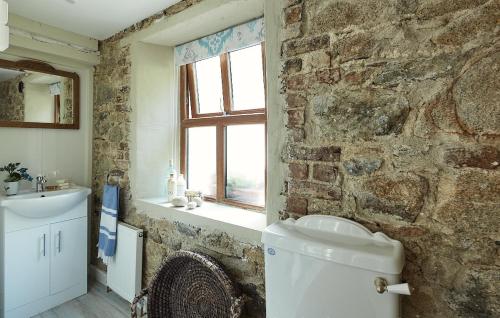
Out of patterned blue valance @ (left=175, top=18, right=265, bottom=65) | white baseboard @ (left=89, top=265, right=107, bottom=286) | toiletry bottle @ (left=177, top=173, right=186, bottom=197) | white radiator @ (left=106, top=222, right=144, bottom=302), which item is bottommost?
white baseboard @ (left=89, top=265, right=107, bottom=286)

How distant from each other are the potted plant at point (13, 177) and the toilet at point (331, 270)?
Result: 2205 millimetres

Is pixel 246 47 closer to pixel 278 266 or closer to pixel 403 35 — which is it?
pixel 403 35

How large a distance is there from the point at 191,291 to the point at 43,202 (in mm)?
1372

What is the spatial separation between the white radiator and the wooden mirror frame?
117cm

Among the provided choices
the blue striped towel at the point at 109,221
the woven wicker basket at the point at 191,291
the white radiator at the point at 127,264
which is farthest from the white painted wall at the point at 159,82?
the woven wicker basket at the point at 191,291

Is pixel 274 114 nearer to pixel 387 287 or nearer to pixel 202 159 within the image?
pixel 387 287

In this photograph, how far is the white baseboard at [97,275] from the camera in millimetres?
2568

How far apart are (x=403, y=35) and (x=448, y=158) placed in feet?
1.59

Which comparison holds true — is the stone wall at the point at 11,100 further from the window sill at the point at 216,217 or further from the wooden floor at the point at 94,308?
the wooden floor at the point at 94,308

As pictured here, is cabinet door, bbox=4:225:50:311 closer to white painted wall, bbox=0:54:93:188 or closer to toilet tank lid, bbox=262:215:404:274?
white painted wall, bbox=0:54:93:188

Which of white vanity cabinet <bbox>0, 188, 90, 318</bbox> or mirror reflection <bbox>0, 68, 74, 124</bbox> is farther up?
mirror reflection <bbox>0, 68, 74, 124</bbox>

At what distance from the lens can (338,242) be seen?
40.6 inches

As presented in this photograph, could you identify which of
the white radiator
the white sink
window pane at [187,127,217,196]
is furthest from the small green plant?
window pane at [187,127,217,196]

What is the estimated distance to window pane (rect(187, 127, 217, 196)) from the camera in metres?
2.21
